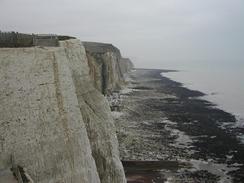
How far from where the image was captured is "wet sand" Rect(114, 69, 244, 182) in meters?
27.6

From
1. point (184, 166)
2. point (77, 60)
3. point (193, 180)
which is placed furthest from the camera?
point (184, 166)

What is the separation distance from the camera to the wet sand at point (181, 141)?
27.6m

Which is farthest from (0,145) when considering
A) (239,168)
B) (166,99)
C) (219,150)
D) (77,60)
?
(166,99)

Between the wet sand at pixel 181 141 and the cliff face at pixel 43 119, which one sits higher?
the cliff face at pixel 43 119

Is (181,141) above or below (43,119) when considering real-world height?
below

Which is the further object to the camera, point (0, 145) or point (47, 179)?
point (47, 179)

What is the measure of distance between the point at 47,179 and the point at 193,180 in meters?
13.9

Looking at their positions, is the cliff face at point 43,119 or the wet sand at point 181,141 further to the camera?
the wet sand at point 181,141

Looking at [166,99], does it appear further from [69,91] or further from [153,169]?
[69,91]

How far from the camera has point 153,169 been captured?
27.6 metres

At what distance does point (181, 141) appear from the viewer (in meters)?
37.6

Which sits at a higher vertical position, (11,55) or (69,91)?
(11,55)

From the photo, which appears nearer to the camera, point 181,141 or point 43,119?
point 43,119

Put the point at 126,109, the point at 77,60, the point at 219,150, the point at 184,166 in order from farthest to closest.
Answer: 1. the point at 126,109
2. the point at 219,150
3. the point at 184,166
4. the point at 77,60
